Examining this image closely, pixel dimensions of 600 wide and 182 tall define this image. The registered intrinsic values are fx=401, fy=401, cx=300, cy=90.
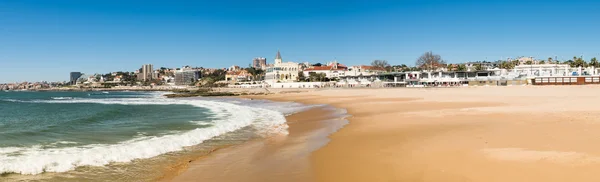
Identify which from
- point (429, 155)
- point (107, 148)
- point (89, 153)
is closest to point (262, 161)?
point (429, 155)

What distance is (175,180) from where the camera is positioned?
7414 millimetres

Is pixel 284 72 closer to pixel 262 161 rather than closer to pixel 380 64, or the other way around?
pixel 380 64

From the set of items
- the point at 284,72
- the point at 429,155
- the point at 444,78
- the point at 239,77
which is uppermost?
the point at 284,72

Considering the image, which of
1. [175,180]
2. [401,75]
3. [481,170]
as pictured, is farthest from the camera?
[401,75]

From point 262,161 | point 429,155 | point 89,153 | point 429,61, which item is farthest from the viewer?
point 429,61

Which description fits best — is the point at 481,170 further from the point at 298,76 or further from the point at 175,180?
the point at 298,76

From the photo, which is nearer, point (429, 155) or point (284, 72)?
point (429, 155)

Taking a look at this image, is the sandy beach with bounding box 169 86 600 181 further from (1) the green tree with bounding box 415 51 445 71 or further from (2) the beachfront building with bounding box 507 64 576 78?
(1) the green tree with bounding box 415 51 445 71

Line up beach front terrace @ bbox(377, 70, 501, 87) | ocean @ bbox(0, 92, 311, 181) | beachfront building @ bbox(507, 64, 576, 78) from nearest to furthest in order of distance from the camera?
1. ocean @ bbox(0, 92, 311, 181)
2. beachfront building @ bbox(507, 64, 576, 78)
3. beach front terrace @ bbox(377, 70, 501, 87)

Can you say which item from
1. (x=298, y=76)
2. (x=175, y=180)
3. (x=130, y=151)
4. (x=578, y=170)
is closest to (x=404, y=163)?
(x=578, y=170)

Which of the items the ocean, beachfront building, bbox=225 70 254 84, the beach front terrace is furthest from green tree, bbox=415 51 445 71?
the ocean

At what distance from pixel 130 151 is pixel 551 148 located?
989 centimetres

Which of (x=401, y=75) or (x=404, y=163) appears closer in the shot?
(x=404, y=163)

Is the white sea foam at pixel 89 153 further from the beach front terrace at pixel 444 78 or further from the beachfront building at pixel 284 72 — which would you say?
the beachfront building at pixel 284 72
